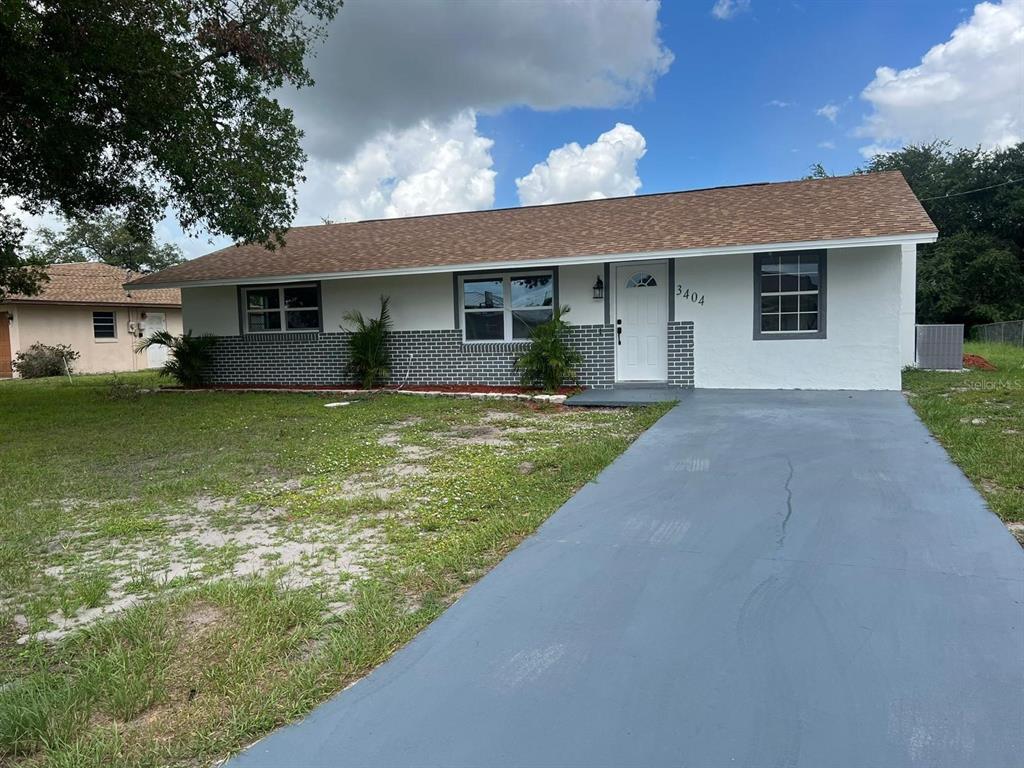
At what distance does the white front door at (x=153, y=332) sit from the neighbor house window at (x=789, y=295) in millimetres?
22128

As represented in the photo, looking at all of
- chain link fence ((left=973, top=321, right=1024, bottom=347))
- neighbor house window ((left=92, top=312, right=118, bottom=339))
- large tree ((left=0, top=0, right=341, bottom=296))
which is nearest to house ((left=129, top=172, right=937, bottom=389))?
large tree ((left=0, top=0, right=341, bottom=296))

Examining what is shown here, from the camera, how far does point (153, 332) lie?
25.5m

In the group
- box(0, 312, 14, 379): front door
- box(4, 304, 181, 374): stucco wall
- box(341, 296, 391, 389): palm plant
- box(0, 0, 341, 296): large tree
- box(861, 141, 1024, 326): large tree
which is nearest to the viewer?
box(0, 0, 341, 296): large tree

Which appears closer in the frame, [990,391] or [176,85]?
[176,85]

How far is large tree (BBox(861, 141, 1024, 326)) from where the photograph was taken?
31453 millimetres

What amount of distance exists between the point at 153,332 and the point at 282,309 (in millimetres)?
14252

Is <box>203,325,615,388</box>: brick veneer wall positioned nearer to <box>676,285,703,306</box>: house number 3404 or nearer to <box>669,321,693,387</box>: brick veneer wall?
<box>669,321,693,387</box>: brick veneer wall

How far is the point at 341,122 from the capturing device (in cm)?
1662

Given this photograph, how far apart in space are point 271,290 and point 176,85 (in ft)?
17.5

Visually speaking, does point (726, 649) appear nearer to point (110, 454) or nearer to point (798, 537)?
point (798, 537)

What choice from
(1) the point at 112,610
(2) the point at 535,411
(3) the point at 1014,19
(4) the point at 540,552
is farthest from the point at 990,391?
(3) the point at 1014,19

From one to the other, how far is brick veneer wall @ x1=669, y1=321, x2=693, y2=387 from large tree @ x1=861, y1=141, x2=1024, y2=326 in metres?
26.5

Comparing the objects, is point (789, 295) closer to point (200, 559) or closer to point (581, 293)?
point (581, 293)

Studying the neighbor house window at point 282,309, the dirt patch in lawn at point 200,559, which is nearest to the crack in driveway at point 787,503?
the dirt patch in lawn at point 200,559
